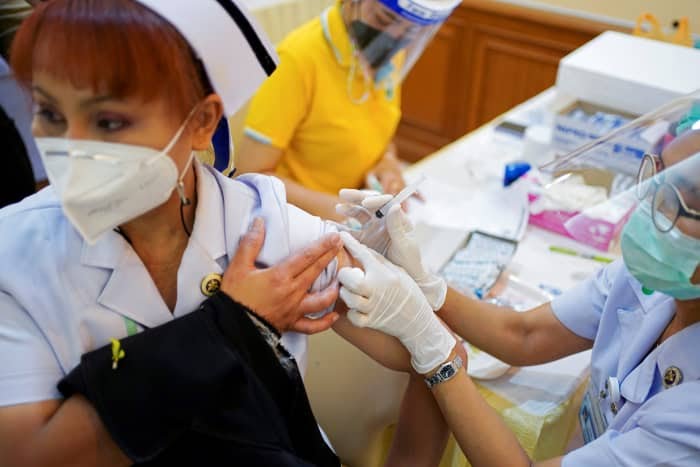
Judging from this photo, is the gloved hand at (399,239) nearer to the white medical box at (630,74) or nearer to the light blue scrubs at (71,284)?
the light blue scrubs at (71,284)

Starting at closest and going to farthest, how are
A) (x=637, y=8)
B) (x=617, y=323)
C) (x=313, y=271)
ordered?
(x=313, y=271) < (x=617, y=323) < (x=637, y=8)

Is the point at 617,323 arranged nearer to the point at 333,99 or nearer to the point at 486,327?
the point at 486,327

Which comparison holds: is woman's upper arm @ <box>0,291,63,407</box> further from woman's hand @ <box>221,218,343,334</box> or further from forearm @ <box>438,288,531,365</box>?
forearm @ <box>438,288,531,365</box>

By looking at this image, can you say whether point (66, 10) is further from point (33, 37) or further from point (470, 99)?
point (470, 99)

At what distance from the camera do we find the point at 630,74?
6.73ft

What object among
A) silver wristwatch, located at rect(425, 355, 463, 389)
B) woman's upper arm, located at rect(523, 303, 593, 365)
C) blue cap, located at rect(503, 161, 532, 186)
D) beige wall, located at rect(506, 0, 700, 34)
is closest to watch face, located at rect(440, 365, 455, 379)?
silver wristwatch, located at rect(425, 355, 463, 389)

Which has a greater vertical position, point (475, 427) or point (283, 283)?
point (283, 283)

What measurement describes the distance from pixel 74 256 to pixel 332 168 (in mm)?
1231

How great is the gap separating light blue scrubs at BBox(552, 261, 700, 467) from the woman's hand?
0.51m

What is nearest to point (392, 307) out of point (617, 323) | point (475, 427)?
point (475, 427)

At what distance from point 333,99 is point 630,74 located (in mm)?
1009

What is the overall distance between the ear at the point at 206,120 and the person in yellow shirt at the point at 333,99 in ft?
2.51

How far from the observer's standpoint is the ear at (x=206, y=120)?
871 millimetres

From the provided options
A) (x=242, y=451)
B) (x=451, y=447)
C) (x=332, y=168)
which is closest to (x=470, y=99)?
(x=332, y=168)
